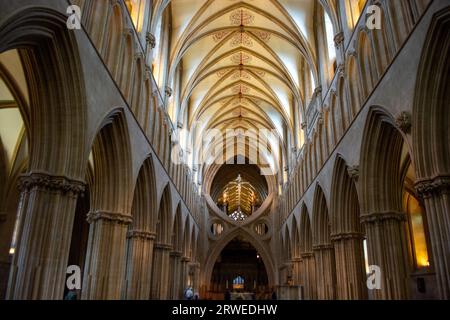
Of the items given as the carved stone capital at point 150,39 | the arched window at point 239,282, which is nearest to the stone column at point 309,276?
the carved stone capital at point 150,39

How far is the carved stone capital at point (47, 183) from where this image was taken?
8.38m

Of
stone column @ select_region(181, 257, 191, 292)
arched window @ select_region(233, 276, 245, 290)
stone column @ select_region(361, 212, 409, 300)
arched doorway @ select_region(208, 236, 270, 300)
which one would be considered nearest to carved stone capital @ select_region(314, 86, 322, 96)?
stone column @ select_region(361, 212, 409, 300)

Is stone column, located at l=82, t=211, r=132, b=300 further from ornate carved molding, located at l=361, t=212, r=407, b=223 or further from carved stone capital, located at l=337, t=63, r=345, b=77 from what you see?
carved stone capital, located at l=337, t=63, r=345, b=77

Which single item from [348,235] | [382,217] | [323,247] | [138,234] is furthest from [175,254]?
[382,217]

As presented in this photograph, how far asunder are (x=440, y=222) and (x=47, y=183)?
8316 mm

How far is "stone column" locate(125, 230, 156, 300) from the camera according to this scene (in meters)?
14.9

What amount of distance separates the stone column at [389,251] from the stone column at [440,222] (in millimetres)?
2961

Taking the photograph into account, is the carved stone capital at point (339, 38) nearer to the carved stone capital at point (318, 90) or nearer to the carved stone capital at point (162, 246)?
the carved stone capital at point (318, 90)

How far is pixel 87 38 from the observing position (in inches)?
366

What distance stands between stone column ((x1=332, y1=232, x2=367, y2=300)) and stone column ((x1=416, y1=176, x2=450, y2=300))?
6336 millimetres

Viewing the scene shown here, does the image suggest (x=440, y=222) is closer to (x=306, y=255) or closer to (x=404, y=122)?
(x=404, y=122)
